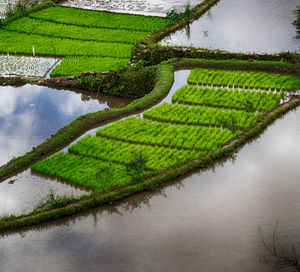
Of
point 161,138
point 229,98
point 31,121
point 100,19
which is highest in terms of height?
point 100,19

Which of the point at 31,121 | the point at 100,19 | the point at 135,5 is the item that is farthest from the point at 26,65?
the point at 135,5

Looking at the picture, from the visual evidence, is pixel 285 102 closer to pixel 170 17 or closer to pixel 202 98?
pixel 202 98

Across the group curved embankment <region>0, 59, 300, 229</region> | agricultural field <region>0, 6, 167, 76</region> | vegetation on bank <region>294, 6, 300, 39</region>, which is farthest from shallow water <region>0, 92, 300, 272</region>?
vegetation on bank <region>294, 6, 300, 39</region>

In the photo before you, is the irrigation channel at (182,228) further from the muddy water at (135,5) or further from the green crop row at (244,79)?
the muddy water at (135,5)

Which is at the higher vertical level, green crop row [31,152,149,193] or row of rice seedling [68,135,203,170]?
row of rice seedling [68,135,203,170]

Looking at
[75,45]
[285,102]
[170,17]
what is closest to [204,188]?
[285,102]

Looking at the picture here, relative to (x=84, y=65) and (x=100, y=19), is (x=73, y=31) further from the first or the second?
(x=84, y=65)

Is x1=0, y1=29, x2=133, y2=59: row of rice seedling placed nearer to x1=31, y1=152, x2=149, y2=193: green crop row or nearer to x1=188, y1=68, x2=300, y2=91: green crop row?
x1=188, y1=68, x2=300, y2=91: green crop row
